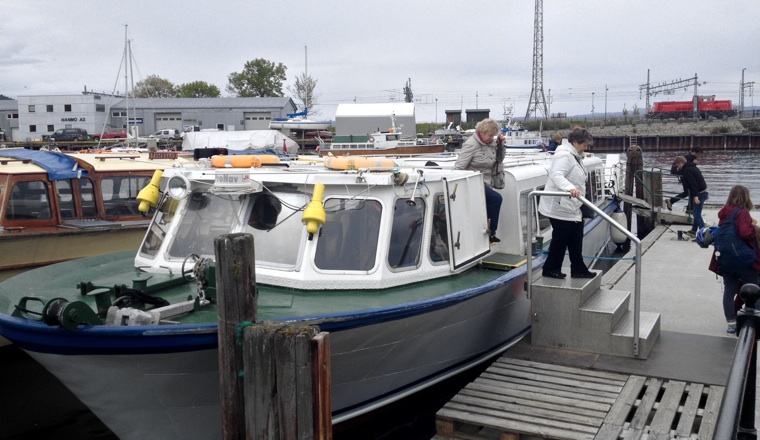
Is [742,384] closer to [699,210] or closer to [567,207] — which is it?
[567,207]

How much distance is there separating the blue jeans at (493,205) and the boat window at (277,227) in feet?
8.01

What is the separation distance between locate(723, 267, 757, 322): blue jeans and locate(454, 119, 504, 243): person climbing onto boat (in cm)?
258

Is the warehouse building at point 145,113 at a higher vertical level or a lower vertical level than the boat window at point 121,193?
higher

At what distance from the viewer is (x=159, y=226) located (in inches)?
307

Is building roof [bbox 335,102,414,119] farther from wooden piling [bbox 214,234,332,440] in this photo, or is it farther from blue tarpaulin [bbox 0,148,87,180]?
wooden piling [bbox 214,234,332,440]

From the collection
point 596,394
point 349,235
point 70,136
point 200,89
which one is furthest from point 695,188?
point 200,89

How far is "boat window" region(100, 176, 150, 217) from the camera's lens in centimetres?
1256

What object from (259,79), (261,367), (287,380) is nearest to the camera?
(287,380)

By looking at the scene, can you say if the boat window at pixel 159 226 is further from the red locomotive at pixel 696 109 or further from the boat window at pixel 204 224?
the red locomotive at pixel 696 109

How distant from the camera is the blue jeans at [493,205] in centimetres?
853

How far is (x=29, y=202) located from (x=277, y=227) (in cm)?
644

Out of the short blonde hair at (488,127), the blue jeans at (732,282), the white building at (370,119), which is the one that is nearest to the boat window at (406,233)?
the short blonde hair at (488,127)

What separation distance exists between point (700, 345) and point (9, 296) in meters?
6.98

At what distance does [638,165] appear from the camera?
19.9 metres
